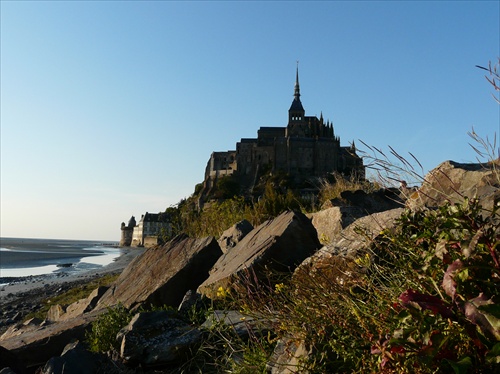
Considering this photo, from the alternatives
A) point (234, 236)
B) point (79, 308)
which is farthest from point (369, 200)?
point (79, 308)

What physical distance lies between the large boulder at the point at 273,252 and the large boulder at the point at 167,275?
519 mm

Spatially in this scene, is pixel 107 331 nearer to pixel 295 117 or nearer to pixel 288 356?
pixel 288 356

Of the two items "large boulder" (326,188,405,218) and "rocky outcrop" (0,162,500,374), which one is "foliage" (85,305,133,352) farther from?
"large boulder" (326,188,405,218)

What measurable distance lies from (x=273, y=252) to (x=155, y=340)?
6.02 feet

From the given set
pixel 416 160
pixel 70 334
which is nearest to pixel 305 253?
pixel 70 334

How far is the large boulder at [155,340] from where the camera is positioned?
4250 millimetres

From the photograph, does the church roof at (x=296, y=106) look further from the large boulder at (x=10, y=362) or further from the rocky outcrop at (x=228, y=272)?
the large boulder at (x=10, y=362)

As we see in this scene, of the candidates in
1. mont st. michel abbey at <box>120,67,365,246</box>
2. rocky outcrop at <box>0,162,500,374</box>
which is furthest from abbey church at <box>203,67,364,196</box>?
rocky outcrop at <box>0,162,500,374</box>

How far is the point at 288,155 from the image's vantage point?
87.7 m

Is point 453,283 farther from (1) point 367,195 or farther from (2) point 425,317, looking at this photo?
(1) point 367,195

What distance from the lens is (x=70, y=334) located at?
5492 millimetres

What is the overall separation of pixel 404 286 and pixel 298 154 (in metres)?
85.5

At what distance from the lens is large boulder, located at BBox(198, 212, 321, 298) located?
5473mm

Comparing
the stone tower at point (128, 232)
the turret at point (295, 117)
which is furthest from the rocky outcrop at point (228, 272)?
the stone tower at point (128, 232)
